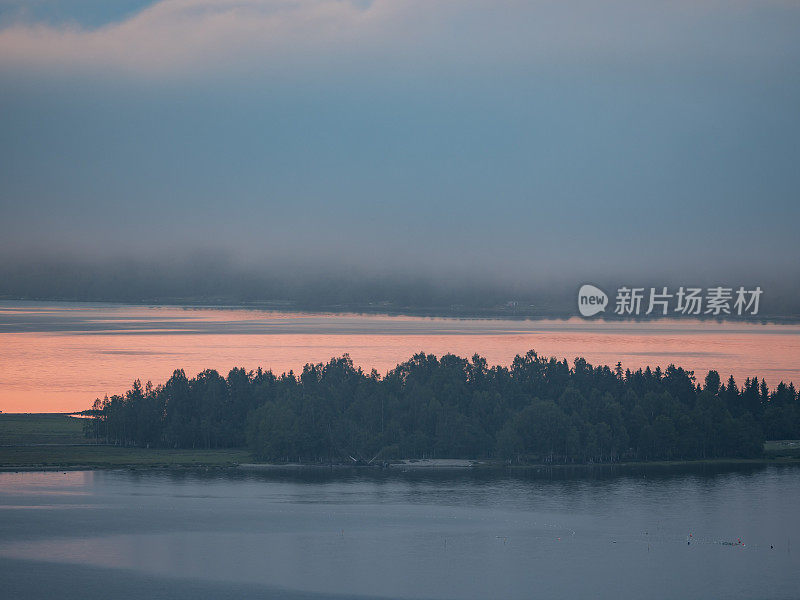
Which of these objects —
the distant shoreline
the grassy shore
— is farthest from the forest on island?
the grassy shore

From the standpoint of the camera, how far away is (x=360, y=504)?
6041 cm

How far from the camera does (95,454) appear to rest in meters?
79.3

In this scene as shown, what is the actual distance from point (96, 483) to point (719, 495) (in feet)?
138

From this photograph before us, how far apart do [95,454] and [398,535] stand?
121 feet

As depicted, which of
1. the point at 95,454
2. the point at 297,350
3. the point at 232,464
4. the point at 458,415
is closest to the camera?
the point at 232,464

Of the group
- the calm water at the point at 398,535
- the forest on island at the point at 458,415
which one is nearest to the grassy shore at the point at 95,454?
the forest on island at the point at 458,415

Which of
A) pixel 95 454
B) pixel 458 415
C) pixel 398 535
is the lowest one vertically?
pixel 398 535

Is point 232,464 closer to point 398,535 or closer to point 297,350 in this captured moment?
point 398,535

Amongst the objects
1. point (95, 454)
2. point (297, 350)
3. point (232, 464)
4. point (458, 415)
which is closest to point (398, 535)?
point (232, 464)

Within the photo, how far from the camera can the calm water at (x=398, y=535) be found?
1663 inches

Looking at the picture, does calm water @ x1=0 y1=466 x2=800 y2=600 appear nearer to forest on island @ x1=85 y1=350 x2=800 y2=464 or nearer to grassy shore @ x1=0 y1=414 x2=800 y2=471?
grassy shore @ x1=0 y1=414 x2=800 y2=471

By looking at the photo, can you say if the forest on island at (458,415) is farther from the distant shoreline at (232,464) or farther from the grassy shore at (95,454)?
the grassy shore at (95,454)

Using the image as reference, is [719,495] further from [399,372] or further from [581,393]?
[399,372]

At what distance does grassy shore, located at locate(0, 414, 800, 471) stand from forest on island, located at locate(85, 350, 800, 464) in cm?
172
